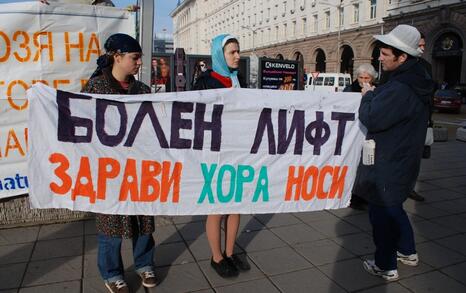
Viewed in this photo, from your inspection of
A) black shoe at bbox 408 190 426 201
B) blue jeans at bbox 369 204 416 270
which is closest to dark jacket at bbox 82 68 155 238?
blue jeans at bbox 369 204 416 270

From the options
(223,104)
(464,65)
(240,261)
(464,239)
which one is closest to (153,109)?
(223,104)

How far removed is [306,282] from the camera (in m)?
3.17

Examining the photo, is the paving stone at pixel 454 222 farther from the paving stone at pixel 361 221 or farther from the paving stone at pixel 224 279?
the paving stone at pixel 224 279

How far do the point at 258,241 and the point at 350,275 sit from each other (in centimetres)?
100

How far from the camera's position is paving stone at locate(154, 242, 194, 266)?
3496mm

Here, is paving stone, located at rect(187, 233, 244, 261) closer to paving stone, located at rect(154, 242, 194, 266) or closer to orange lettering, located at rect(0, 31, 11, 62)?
paving stone, located at rect(154, 242, 194, 266)

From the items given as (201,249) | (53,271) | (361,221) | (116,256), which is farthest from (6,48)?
(361,221)

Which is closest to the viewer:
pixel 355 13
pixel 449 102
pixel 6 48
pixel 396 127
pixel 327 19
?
pixel 396 127

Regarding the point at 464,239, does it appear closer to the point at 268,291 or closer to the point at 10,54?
the point at 268,291

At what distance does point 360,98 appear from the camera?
11.0 feet

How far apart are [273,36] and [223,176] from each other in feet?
189

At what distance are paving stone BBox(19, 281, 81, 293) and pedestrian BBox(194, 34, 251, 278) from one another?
107cm

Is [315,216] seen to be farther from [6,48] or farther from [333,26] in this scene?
[333,26]

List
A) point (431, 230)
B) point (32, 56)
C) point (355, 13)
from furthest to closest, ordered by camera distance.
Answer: point (355, 13) → point (431, 230) → point (32, 56)
